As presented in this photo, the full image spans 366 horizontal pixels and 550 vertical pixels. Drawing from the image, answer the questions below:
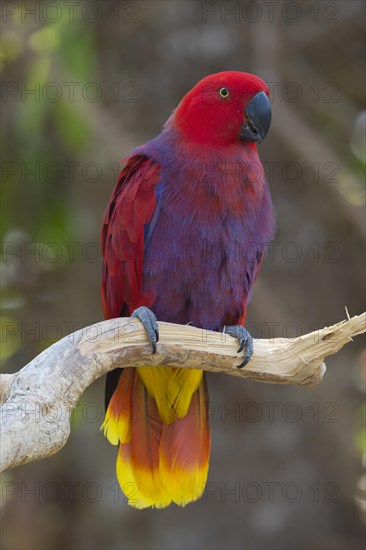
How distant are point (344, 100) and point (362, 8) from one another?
1.66 feet

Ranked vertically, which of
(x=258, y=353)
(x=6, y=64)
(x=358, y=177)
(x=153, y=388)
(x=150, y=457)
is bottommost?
(x=150, y=457)

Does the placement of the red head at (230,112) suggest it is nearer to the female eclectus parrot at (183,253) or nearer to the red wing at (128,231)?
the female eclectus parrot at (183,253)

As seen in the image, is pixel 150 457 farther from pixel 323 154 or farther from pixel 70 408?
pixel 323 154

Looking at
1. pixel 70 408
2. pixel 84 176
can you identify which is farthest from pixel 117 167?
pixel 70 408

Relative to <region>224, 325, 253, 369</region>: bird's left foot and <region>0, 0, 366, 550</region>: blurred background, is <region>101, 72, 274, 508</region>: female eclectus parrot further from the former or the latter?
<region>0, 0, 366, 550</region>: blurred background

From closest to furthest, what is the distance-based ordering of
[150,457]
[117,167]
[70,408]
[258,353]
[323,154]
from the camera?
1. [70,408]
2. [258,353]
3. [150,457]
4. [323,154]
5. [117,167]

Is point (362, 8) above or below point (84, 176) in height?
above

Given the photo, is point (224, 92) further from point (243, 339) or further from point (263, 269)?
point (263, 269)

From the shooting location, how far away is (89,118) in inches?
160

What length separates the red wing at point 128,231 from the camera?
A: 9.63ft

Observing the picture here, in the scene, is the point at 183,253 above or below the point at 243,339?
above

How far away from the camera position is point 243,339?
279cm

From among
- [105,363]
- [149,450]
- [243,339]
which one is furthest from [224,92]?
[149,450]

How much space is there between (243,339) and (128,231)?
1.95 feet
